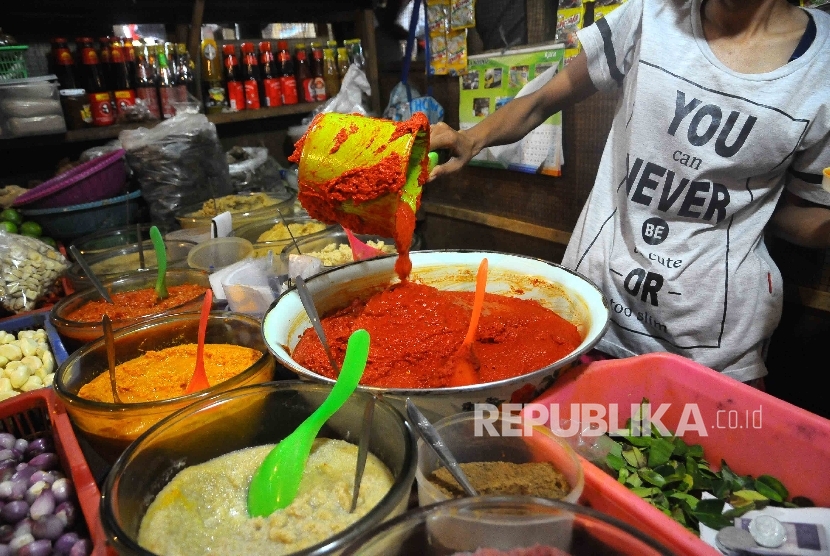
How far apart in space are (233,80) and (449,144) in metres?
1.92

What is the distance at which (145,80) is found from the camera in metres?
2.62

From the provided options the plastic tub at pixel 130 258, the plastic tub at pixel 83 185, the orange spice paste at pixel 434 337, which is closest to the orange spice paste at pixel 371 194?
the orange spice paste at pixel 434 337

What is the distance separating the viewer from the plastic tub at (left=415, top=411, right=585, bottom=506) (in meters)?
0.70

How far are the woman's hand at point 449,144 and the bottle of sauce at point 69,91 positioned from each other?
1.89 m

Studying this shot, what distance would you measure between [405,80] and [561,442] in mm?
2528

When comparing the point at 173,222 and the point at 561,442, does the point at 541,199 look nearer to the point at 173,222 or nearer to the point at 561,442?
the point at 173,222

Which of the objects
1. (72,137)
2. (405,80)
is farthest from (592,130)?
(72,137)

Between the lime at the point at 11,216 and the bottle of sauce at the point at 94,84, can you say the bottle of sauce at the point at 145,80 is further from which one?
the lime at the point at 11,216

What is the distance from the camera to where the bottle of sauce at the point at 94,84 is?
247cm

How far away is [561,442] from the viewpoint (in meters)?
0.72

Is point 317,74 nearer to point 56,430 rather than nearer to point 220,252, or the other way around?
point 220,252

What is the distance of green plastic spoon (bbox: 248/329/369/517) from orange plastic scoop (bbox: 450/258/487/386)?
286 mm

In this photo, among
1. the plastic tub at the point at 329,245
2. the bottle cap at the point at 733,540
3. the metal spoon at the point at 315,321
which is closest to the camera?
the bottle cap at the point at 733,540

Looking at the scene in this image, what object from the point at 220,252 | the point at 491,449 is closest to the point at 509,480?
the point at 491,449
